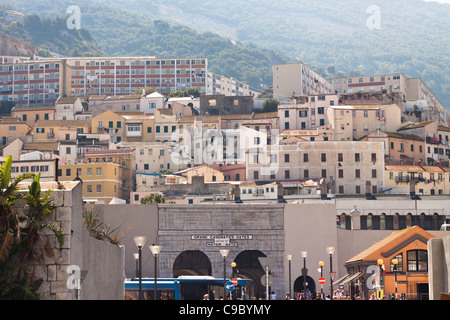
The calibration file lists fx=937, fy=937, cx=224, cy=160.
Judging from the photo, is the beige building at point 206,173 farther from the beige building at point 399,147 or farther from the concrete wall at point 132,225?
the concrete wall at point 132,225

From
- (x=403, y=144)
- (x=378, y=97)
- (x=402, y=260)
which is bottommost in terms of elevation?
(x=402, y=260)

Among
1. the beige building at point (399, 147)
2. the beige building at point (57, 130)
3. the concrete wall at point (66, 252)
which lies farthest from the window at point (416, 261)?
the beige building at point (57, 130)

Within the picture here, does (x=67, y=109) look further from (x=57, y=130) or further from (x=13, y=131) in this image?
(x=57, y=130)

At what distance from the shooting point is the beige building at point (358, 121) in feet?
456

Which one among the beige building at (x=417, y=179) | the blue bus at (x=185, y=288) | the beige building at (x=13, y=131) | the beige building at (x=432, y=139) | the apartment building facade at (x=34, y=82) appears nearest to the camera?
the blue bus at (x=185, y=288)

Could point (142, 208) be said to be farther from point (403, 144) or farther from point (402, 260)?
point (403, 144)

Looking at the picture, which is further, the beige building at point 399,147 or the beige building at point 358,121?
the beige building at point 358,121

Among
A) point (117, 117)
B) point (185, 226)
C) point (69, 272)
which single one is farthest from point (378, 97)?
point (69, 272)

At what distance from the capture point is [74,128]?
484 feet

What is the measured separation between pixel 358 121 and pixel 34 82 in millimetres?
75549

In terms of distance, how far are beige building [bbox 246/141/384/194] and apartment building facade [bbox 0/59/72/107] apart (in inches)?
2815

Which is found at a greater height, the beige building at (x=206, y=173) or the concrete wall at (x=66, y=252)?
the beige building at (x=206, y=173)

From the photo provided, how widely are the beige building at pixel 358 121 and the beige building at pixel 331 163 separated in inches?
495
